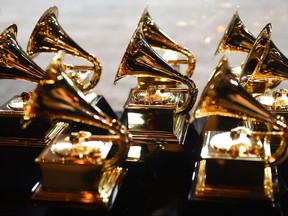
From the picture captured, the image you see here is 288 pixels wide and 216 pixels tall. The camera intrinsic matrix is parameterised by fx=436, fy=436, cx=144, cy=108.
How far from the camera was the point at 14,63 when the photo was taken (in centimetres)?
187

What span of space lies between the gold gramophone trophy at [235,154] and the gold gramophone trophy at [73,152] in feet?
0.91

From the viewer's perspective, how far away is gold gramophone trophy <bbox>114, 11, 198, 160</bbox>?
1.80 meters

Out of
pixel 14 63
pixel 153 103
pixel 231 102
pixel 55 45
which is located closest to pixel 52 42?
pixel 55 45

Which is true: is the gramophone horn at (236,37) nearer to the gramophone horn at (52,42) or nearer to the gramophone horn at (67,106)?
the gramophone horn at (52,42)

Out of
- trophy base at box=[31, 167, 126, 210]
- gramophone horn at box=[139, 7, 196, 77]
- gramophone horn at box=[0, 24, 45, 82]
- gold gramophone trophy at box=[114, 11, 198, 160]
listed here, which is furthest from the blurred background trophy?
gramophone horn at box=[139, 7, 196, 77]

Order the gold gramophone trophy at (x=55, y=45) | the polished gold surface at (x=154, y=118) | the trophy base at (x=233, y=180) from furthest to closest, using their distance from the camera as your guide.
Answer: the gold gramophone trophy at (x=55, y=45) → the polished gold surface at (x=154, y=118) → the trophy base at (x=233, y=180)

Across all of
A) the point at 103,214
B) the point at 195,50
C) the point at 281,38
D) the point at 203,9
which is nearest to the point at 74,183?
the point at 103,214

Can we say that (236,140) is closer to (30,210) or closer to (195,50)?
(30,210)

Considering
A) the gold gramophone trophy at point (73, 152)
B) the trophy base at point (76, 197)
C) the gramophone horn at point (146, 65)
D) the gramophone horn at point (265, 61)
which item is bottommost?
the trophy base at point (76, 197)

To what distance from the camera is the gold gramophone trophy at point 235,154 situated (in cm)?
137

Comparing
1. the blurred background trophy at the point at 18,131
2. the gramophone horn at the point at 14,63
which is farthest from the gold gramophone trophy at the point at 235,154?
the gramophone horn at the point at 14,63

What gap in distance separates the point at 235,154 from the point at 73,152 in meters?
0.51

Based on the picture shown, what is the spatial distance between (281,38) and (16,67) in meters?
2.50

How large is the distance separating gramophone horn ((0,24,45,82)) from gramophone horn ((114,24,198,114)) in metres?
0.37
